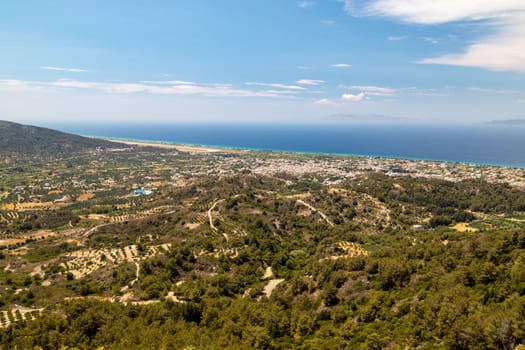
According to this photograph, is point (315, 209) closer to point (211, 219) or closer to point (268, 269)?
point (211, 219)

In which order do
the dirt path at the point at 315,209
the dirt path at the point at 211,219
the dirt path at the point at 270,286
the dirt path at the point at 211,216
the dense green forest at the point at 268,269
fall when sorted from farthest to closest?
1. the dirt path at the point at 315,209
2. the dirt path at the point at 211,216
3. the dirt path at the point at 211,219
4. the dirt path at the point at 270,286
5. the dense green forest at the point at 268,269

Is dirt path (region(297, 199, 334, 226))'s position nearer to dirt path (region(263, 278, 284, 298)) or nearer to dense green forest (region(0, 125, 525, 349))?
dense green forest (region(0, 125, 525, 349))

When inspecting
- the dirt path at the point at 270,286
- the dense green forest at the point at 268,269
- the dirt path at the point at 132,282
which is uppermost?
the dense green forest at the point at 268,269

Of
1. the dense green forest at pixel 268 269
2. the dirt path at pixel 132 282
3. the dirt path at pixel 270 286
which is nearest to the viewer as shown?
the dense green forest at pixel 268 269

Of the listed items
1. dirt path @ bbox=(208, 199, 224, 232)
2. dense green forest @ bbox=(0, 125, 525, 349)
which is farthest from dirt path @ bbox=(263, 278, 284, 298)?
dirt path @ bbox=(208, 199, 224, 232)

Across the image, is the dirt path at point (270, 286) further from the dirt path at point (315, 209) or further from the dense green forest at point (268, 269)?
the dirt path at point (315, 209)

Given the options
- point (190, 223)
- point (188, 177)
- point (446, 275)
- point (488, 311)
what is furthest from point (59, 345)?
point (188, 177)

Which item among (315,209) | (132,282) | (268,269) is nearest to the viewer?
(132,282)

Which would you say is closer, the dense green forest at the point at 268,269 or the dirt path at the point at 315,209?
the dense green forest at the point at 268,269

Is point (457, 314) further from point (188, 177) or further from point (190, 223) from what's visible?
point (188, 177)

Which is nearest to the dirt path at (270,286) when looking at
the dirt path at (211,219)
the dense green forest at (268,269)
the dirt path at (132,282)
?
the dense green forest at (268,269)

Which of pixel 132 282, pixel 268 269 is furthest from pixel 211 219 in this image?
pixel 132 282

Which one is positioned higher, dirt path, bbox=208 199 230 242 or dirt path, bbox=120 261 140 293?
dirt path, bbox=208 199 230 242
